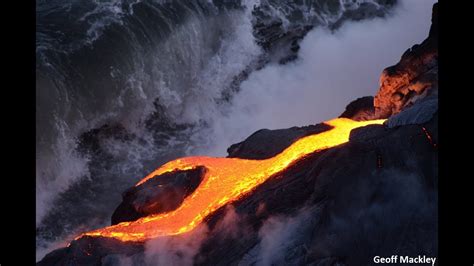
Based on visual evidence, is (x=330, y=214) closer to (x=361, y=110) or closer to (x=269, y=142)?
(x=269, y=142)

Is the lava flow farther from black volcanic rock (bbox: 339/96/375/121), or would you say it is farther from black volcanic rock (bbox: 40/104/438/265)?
black volcanic rock (bbox: 339/96/375/121)

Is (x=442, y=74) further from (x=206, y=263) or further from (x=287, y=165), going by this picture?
(x=287, y=165)

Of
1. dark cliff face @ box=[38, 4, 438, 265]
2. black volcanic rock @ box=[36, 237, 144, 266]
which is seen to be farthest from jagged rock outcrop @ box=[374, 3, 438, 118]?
black volcanic rock @ box=[36, 237, 144, 266]

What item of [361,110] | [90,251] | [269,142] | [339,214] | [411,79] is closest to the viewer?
[339,214]

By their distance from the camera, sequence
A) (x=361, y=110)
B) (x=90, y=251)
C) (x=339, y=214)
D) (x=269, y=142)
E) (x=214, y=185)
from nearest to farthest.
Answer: (x=339, y=214)
(x=90, y=251)
(x=214, y=185)
(x=269, y=142)
(x=361, y=110)

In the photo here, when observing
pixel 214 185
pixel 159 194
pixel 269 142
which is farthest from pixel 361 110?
pixel 159 194

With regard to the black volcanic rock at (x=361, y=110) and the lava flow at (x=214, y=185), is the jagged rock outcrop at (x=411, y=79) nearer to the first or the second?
the black volcanic rock at (x=361, y=110)
